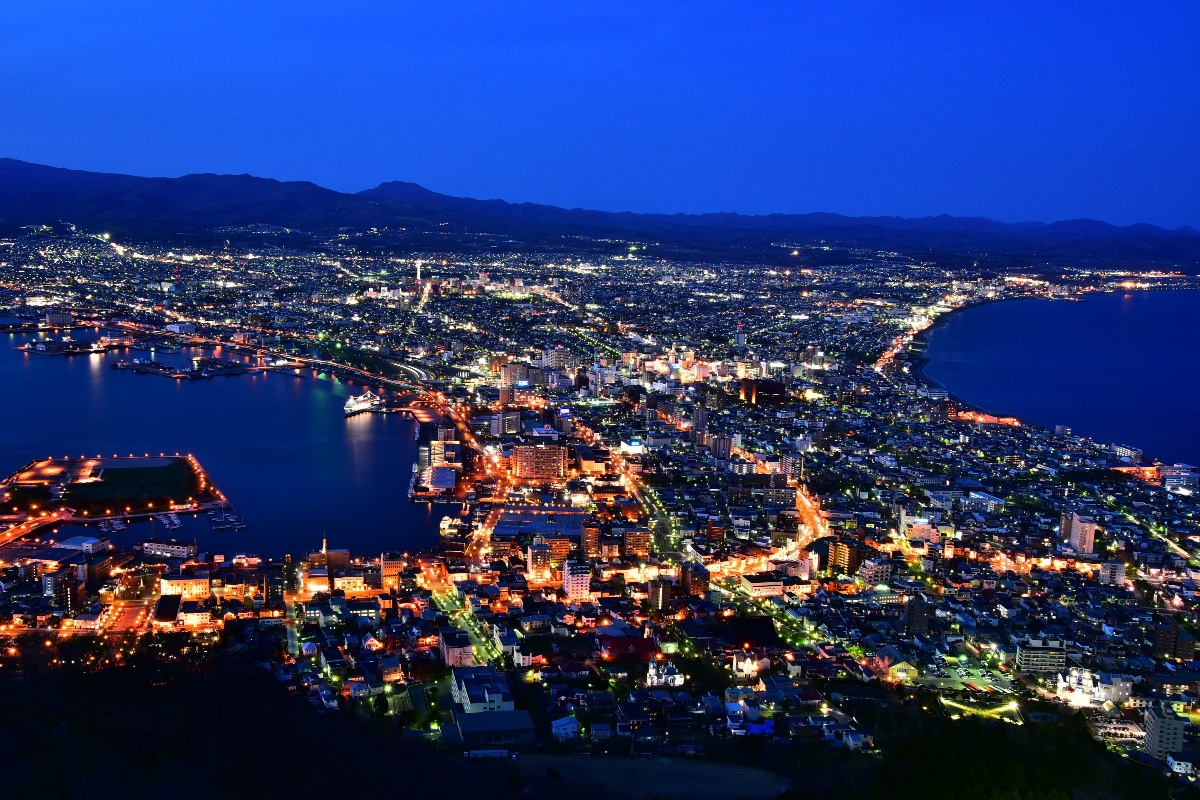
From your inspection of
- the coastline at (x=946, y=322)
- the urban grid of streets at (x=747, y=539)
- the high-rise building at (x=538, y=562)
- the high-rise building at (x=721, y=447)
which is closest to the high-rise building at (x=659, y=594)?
the urban grid of streets at (x=747, y=539)

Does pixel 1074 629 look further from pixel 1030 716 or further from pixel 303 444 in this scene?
pixel 303 444

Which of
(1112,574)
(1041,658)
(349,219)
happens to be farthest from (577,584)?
(349,219)

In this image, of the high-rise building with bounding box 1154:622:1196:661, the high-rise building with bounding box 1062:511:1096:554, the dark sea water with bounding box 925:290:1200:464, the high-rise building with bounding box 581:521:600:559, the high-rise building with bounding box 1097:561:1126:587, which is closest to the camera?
the high-rise building with bounding box 1154:622:1196:661

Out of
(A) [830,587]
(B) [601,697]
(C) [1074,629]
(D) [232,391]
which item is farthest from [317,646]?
(D) [232,391]

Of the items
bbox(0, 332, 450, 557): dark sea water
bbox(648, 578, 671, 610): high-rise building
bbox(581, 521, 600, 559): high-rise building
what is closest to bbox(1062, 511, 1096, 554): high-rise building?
bbox(648, 578, 671, 610): high-rise building

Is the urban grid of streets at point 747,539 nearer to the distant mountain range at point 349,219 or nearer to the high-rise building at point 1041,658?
the high-rise building at point 1041,658

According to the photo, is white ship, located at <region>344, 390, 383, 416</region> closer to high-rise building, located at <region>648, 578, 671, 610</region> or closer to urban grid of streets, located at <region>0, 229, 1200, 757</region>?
urban grid of streets, located at <region>0, 229, 1200, 757</region>

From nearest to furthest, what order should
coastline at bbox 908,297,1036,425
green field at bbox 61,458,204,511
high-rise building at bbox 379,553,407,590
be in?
high-rise building at bbox 379,553,407,590 → green field at bbox 61,458,204,511 → coastline at bbox 908,297,1036,425
